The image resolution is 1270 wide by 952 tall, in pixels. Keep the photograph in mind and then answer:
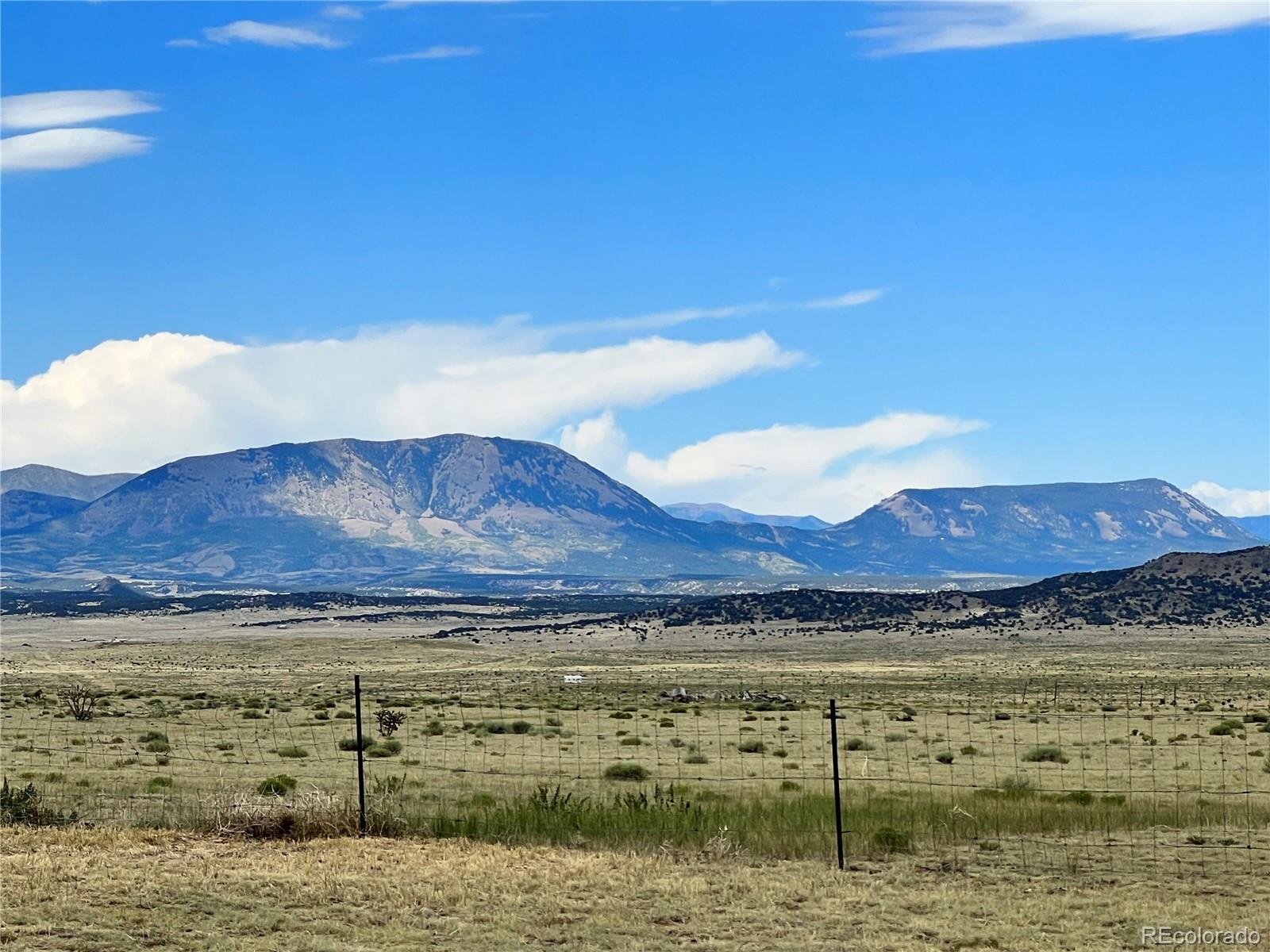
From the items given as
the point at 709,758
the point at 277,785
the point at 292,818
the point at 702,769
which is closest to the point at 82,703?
the point at 709,758

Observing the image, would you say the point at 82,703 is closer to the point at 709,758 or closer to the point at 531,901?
the point at 709,758

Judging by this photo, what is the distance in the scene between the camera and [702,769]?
30922 millimetres

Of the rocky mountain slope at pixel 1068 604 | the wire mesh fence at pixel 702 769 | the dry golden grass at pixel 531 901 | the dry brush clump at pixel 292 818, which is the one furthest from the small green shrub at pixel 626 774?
the rocky mountain slope at pixel 1068 604

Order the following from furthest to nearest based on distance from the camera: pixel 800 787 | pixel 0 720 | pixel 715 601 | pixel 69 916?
pixel 715 601
pixel 0 720
pixel 800 787
pixel 69 916

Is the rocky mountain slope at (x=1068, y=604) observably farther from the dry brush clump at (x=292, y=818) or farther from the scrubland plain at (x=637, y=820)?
the dry brush clump at (x=292, y=818)

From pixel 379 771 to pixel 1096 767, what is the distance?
14.6 metres

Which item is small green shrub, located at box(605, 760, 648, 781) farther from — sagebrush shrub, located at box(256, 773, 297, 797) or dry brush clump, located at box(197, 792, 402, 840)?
dry brush clump, located at box(197, 792, 402, 840)

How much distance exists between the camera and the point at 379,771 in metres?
29.7

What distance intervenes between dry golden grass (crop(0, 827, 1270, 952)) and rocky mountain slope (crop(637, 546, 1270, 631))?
372 feet

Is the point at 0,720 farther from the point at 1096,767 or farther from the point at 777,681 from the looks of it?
the point at 777,681

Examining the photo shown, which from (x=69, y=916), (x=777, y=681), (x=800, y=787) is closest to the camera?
(x=69, y=916)

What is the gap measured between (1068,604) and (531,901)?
13102cm

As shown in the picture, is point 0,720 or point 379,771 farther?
point 0,720

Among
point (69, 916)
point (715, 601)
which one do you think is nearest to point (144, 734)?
point (69, 916)
